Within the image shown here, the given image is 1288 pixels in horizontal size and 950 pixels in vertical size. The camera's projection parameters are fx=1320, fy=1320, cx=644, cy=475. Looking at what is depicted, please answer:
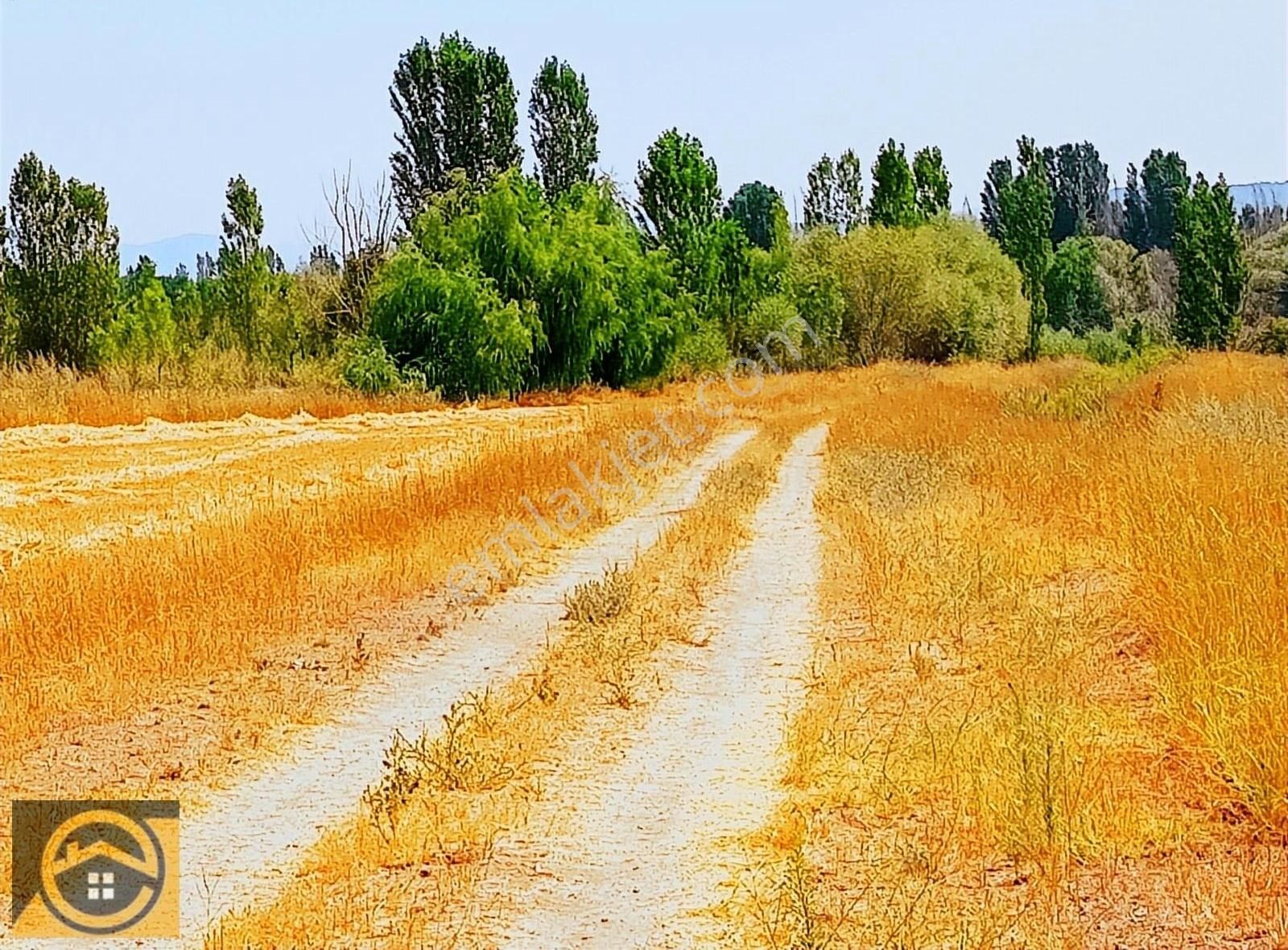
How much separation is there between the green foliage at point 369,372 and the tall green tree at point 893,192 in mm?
32340

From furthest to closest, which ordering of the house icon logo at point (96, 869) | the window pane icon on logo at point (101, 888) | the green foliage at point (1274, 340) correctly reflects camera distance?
the green foliage at point (1274, 340)
the window pane icon on logo at point (101, 888)
the house icon logo at point (96, 869)

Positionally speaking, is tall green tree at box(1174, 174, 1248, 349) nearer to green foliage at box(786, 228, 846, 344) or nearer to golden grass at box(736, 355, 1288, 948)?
green foliage at box(786, 228, 846, 344)

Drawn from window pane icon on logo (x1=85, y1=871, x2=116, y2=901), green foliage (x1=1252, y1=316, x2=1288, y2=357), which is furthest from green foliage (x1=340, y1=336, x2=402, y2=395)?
window pane icon on logo (x1=85, y1=871, x2=116, y2=901)

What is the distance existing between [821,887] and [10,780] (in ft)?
12.8

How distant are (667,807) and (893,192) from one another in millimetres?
60500

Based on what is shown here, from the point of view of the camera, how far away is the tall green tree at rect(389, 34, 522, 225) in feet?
160

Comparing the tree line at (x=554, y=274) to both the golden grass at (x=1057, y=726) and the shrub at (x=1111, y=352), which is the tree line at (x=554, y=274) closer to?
the shrub at (x=1111, y=352)

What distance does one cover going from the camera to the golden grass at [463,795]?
466 centimetres

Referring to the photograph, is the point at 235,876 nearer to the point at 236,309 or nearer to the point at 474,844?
the point at 474,844

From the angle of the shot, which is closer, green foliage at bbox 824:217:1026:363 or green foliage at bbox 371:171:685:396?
green foliage at bbox 371:171:685:396

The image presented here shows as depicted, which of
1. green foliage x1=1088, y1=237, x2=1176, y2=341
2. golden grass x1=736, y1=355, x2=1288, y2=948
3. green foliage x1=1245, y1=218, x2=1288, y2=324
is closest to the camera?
golden grass x1=736, y1=355, x2=1288, y2=948

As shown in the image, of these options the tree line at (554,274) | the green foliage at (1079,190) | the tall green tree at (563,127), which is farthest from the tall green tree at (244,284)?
the green foliage at (1079,190)

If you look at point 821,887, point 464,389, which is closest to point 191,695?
point 821,887

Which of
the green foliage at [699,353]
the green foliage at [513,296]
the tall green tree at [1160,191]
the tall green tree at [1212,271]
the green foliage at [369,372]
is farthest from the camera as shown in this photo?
the tall green tree at [1160,191]
